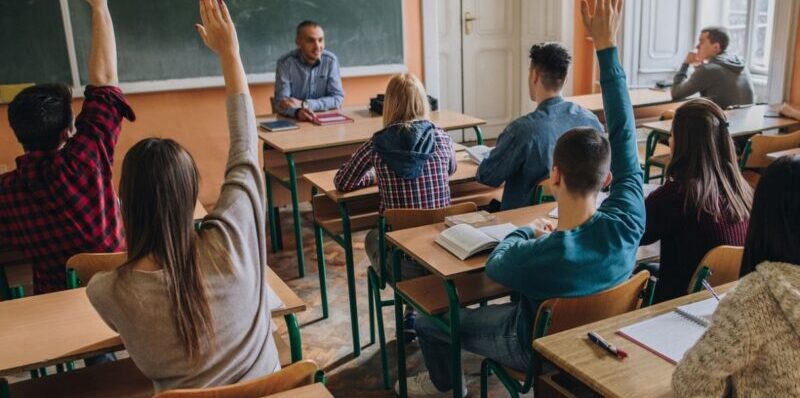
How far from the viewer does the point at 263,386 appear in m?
1.57

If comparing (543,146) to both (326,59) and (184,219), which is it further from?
(326,59)

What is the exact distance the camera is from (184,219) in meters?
1.66

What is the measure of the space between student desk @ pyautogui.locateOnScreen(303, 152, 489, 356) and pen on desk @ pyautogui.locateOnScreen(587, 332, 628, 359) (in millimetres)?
1790

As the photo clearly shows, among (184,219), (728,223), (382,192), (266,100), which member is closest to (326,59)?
(266,100)

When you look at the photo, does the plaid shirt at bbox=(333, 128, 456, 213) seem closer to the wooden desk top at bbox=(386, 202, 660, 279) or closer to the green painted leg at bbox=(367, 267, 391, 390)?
the green painted leg at bbox=(367, 267, 391, 390)

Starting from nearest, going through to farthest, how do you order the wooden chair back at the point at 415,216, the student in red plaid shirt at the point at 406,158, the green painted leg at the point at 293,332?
the green painted leg at the point at 293,332
the wooden chair back at the point at 415,216
the student in red plaid shirt at the point at 406,158

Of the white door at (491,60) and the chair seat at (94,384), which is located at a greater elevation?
the white door at (491,60)

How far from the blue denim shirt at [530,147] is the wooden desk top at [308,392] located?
1.83 meters

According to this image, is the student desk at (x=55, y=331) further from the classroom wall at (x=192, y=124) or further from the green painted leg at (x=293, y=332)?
the classroom wall at (x=192, y=124)

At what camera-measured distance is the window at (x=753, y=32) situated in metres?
5.87

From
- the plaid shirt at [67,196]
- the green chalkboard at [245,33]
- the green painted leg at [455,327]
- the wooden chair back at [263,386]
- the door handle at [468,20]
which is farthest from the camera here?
the door handle at [468,20]

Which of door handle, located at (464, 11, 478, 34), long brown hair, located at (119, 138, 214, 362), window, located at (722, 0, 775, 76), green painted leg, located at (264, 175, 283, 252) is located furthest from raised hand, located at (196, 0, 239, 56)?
door handle, located at (464, 11, 478, 34)

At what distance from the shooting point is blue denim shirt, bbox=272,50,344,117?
522cm

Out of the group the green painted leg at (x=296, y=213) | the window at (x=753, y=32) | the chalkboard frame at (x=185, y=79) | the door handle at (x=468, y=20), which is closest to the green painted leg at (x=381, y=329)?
the green painted leg at (x=296, y=213)
